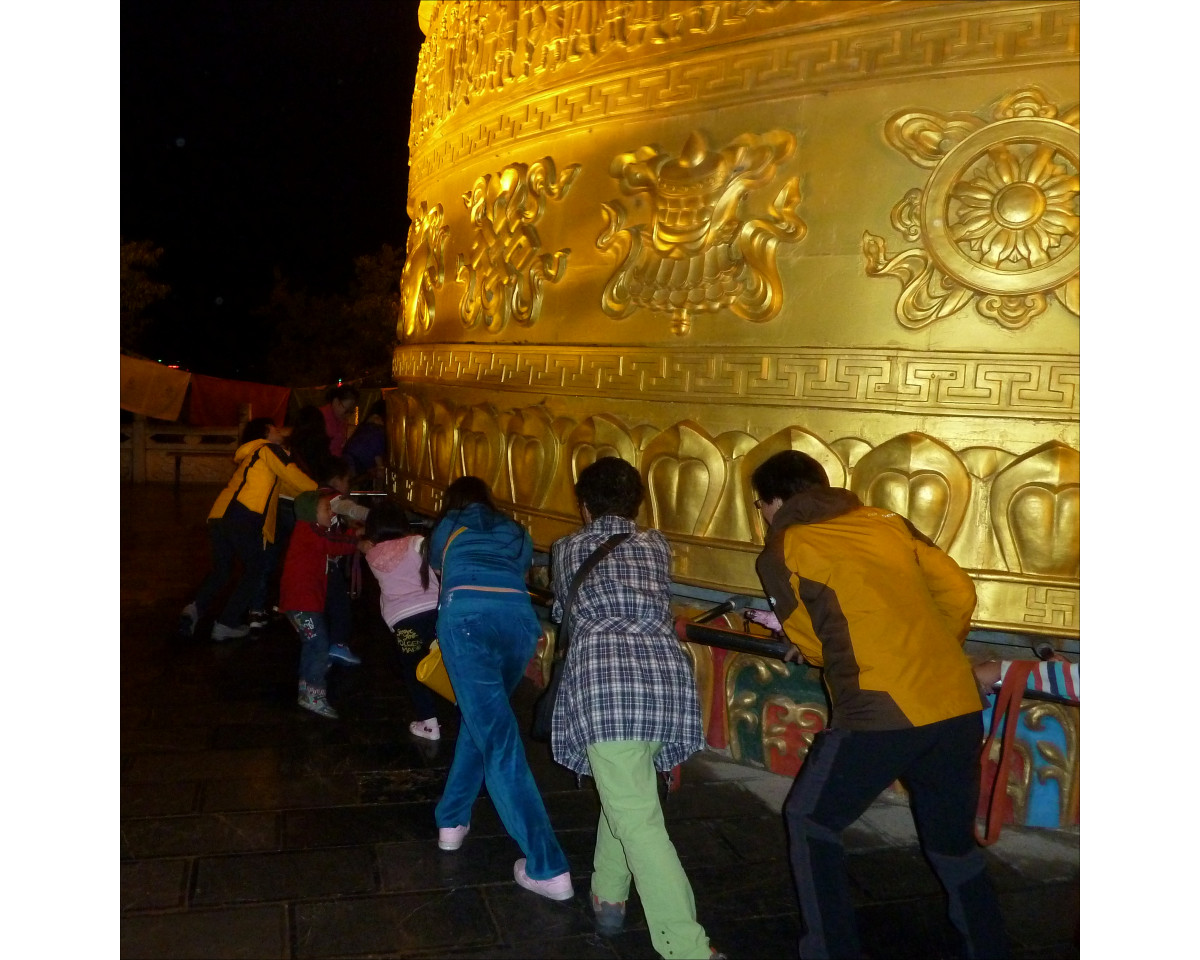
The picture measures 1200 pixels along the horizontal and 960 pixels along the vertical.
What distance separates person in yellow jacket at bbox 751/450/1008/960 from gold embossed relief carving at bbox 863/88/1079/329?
143 cm

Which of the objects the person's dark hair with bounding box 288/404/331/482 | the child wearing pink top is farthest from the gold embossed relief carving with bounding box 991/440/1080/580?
the person's dark hair with bounding box 288/404/331/482

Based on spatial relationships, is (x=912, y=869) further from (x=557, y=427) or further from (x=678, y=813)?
(x=557, y=427)

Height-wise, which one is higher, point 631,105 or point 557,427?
point 631,105

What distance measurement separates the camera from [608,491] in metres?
3.29

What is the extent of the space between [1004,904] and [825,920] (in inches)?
40.8

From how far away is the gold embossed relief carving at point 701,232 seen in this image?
4.30 meters

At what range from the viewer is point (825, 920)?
9.00ft

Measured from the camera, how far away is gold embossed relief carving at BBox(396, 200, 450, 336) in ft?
21.1

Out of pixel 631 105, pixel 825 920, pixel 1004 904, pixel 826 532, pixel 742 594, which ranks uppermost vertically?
pixel 631 105

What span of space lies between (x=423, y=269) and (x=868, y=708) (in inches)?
189

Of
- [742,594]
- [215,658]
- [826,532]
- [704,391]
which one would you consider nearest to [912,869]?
[742,594]

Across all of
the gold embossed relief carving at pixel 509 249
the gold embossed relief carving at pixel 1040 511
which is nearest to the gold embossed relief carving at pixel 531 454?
the gold embossed relief carving at pixel 509 249

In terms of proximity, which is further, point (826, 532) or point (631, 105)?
point (631, 105)

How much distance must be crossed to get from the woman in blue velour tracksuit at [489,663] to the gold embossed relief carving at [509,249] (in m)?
1.95
